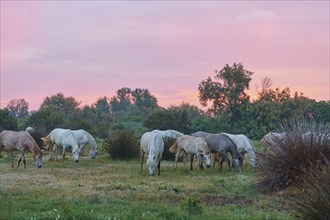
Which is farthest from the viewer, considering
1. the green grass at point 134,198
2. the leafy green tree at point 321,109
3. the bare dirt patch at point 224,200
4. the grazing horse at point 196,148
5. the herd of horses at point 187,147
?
the leafy green tree at point 321,109

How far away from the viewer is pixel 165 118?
6103 cm

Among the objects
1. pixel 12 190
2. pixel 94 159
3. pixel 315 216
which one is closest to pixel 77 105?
pixel 94 159

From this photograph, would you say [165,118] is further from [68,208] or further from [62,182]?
[68,208]

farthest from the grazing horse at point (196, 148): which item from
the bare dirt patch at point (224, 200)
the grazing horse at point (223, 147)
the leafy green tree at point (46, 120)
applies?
the leafy green tree at point (46, 120)

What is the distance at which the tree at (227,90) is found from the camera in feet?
200

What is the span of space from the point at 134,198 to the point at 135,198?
1.0 inches

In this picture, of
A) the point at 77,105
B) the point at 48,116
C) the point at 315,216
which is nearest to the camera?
the point at 315,216

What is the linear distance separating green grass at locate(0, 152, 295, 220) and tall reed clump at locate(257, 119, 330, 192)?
2.10 feet

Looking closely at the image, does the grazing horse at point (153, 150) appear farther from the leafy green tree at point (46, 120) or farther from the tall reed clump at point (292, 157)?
the leafy green tree at point (46, 120)

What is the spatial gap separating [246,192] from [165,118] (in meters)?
46.8

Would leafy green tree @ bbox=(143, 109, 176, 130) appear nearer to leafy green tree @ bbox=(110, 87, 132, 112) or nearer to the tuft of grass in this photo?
the tuft of grass

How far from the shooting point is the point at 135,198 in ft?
41.1

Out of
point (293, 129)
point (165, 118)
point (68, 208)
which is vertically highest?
point (165, 118)

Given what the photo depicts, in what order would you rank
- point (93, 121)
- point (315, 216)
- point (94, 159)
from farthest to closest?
1. point (93, 121)
2. point (94, 159)
3. point (315, 216)
